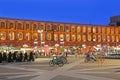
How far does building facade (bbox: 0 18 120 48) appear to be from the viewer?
10269 cm

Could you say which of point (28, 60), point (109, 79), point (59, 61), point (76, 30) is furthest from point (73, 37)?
point (109, 79)

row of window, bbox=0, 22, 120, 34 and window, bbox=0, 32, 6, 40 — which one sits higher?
row of window, bbox=0, 22, 120, 34

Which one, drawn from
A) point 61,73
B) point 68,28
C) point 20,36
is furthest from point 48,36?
point 61,73

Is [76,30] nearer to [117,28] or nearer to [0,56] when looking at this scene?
[117,28]

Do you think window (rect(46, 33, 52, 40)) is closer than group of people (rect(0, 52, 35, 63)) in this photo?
No

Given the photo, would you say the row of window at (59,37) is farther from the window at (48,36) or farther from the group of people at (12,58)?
the group of people at (12,58)

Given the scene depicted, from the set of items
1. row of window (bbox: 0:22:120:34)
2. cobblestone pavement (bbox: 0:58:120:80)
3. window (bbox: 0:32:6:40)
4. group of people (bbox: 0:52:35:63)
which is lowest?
cobblestone pavement (bbox: 0:58:120:80)

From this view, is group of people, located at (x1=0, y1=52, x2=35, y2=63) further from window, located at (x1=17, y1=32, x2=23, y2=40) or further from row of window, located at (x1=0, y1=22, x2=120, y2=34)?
window, located at (x1=17, y1=32, x2=23, y2=40)

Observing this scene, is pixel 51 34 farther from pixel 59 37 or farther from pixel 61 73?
pixel 61 73

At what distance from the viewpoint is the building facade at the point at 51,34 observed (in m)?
103

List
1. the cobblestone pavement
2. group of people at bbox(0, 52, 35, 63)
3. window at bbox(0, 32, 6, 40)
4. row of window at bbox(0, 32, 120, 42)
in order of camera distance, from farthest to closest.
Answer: row of window at bbox(0, 32, 120, 42)
window at bbox(0, 32, 6, 40)
group of people at bbox(0, 52, 35, 63)
the cobblestone pavement

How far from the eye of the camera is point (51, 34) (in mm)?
116688

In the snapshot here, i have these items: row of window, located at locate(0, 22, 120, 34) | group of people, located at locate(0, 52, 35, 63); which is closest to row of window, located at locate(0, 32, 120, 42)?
row of window, located at locate(0, 22, 120, 34)

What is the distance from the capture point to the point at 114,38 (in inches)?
5472
